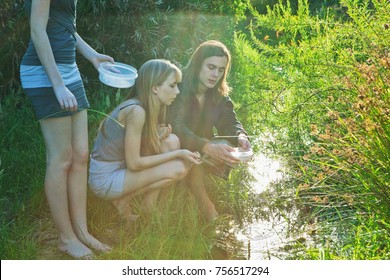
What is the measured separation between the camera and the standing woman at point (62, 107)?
3.10 metres

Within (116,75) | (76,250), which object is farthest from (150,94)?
(76,250)

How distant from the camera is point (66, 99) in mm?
3086

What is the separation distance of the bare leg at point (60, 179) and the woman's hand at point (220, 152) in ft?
2.65

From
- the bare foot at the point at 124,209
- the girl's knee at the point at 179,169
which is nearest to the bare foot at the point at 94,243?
the bare foot at the point at 124,209

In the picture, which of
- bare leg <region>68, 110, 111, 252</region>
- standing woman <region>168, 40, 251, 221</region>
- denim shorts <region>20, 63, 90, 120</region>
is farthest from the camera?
standing woman <region>168, 40, 251, 221</region>

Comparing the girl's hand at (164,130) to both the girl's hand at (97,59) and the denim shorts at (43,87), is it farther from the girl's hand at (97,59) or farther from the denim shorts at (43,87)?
the denim shorts at (43,87)

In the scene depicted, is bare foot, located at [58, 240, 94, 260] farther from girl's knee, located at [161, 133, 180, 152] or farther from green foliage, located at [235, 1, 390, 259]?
green foliage, located at [235, 1, 390, 259]

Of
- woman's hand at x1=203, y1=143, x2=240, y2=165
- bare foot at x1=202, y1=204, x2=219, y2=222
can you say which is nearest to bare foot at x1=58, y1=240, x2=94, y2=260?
bare foot at x1=202, y1=204, x2=219, y2=222

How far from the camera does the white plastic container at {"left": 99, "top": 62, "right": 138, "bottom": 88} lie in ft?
11.4

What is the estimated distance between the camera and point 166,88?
3633 mm

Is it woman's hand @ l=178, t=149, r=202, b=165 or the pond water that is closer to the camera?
the pond water

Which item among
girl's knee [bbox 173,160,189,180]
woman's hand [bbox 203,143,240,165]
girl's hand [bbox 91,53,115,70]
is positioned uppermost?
girl's hand [bbox 91,53,115,70]

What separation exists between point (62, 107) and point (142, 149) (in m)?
0.68
